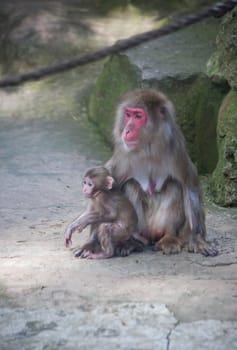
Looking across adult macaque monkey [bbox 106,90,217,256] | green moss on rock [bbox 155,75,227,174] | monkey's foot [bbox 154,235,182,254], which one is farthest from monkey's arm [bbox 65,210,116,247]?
green moss on rock [bbox 155,75,227,174]

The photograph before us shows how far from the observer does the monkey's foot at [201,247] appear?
6281 millimetres

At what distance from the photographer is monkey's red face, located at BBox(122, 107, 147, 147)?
6.30 meters

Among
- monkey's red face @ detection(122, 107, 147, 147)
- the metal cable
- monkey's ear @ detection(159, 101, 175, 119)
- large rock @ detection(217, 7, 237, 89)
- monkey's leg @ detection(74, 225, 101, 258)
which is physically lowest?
monkey's leg @ detection(74, 225, 101, 258)

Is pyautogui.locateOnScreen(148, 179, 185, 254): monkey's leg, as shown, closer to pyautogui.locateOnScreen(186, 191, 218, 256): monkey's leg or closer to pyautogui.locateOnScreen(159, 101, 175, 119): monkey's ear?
pyautogui.locateOnScreen(186, 191, 218, 256): monkey's leg

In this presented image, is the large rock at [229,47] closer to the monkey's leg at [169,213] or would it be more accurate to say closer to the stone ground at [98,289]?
the stone ground at [98,289]

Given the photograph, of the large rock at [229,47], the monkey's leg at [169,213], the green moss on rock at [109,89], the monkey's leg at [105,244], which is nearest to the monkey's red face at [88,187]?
the monkey's leg at [105,244]

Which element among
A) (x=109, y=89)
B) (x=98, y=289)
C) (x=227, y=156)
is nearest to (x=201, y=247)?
(x=98, y=289)

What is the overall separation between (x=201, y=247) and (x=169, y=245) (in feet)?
0.76

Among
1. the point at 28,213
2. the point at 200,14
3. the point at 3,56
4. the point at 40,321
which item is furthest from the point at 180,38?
the point at 200,14

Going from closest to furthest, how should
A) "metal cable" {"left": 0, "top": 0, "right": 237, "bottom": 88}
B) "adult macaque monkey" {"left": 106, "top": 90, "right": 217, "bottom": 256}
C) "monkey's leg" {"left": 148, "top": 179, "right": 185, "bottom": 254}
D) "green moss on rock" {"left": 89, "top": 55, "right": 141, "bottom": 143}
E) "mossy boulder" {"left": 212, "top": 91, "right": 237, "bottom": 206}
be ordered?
"metal cable" {"left": 0, "top": 0, "right": 237, "bottom": 88} → "adult macaque monkey" {"left": 106, "top": 90, "right": 217, "bottom": 256} → "monkey's leg" {"left": 148, "top": 179, "right": 185, "bottom": 254} → "mossy boulder" {"left": 212, "top": 91, "right": 237, "bottom": 206} → "green moss on rock" {"left": 89, "top": 55, "right": 141, "bottom": 143}

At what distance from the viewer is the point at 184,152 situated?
21.1 ft

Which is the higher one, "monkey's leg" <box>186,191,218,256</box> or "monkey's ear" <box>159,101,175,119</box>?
"monkey's ear" <box>159,101,175,119</box>

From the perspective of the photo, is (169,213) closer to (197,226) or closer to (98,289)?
(197,226)

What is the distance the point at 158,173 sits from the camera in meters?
6.46
